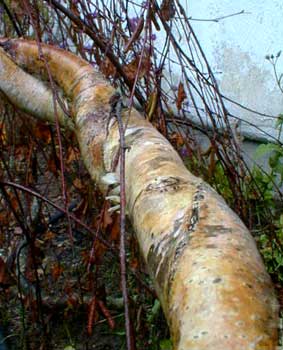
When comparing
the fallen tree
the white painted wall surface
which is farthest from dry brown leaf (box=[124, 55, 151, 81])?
the white painted wall surface

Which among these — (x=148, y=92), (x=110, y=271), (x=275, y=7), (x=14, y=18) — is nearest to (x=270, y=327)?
(x=148, y=92)

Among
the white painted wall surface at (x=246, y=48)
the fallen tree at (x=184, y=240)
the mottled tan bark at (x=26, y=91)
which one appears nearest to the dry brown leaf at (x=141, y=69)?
the mottled tan bark at (x=26, y=91)

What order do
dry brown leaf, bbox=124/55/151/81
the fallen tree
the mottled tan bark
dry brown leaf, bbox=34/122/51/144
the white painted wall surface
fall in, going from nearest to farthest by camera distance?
1. the fallen tree
2. the mottled tan bark
3. dry brown leaf, bbox=124/55/151/81
4. dry brown leaf, bbox=34/122/51/144
5. the white painted wall surface

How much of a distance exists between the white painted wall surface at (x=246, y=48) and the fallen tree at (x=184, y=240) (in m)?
2.17

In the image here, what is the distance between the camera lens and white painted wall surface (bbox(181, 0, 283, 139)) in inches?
147

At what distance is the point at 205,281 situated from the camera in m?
0.83

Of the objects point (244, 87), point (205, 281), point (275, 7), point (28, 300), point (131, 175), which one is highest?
point (275, 7)

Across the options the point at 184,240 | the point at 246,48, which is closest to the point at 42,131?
the point at 246,48

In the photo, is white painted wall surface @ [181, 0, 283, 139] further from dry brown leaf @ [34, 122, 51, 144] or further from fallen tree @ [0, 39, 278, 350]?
fallen tree @ [0, 39, 278, 350]

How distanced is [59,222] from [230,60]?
4.14 feet

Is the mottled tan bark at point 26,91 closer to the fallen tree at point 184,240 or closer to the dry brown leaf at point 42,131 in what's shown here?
the fallen tree at point 184,240

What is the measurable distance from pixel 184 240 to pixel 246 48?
10.0 ft

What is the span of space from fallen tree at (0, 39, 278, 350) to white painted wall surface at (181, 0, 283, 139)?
2173 millimetres

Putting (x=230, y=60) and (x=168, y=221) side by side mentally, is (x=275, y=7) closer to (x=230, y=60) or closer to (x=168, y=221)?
(x=230, y=60)
